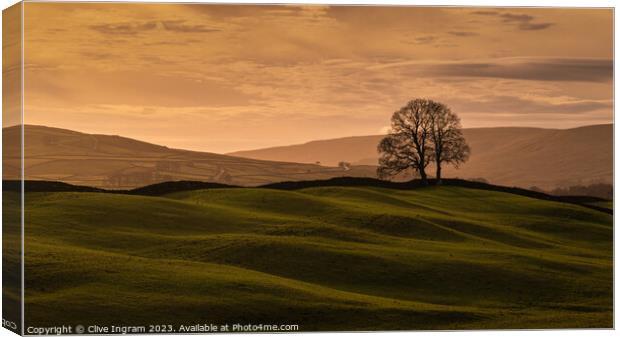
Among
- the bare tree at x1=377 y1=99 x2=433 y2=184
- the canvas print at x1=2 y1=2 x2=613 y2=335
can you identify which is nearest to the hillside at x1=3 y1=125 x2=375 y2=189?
the canvas print at x1=2 y1=2 x2=613 y2=335

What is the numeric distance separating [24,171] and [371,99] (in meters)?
10.4

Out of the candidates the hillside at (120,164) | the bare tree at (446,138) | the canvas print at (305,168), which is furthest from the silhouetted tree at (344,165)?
the bare tree at (446,138)

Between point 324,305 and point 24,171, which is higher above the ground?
point 24,171

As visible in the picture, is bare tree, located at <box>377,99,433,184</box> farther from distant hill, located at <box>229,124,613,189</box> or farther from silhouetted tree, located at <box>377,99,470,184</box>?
distant hill, located at <box>229,124,613,189</box>

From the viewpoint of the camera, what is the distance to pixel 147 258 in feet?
111

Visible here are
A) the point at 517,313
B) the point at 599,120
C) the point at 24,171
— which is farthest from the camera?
the point at 599,120

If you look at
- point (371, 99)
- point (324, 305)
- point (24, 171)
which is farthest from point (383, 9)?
point (24, 171)

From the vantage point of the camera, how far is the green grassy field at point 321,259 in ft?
108

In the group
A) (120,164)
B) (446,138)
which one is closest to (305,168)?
(446,138)

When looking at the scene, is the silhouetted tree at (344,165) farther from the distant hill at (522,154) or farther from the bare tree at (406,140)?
the bare tree at (406,140)

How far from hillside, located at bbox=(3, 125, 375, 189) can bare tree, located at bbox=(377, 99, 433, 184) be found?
1.90 meters

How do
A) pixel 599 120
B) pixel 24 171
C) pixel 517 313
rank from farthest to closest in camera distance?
pixel 599 120 → pixel 517 313 → pixel 24 171

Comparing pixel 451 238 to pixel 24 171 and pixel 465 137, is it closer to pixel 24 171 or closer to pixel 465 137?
pixel 465 137

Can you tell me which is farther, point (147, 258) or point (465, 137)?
point (465, 137)
